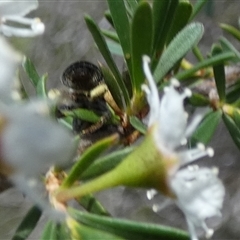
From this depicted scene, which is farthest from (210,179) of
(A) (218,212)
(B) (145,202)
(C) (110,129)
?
(B) (145,202)

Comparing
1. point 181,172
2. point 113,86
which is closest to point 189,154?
point 181,172

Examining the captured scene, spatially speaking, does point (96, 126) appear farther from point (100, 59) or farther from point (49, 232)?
point (100, 59)

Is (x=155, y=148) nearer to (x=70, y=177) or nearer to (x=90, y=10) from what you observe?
(x=70, y=177)

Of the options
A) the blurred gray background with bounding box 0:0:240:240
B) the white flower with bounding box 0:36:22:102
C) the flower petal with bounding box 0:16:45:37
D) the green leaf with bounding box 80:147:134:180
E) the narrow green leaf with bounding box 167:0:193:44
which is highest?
the white flower with bounding box 0:36:22:102

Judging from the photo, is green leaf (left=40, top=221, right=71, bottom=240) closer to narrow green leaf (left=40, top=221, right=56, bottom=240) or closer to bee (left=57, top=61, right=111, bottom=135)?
narrow green leaf (left=40, top=221, right=56, bottom=240)

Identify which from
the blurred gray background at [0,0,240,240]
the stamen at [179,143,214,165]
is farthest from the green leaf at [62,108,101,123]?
the blurred gray background at [0,0,240,240]

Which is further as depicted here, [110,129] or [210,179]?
[110,129]

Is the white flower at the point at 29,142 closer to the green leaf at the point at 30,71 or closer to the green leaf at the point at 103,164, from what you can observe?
the green leaf at the point at 103,164
